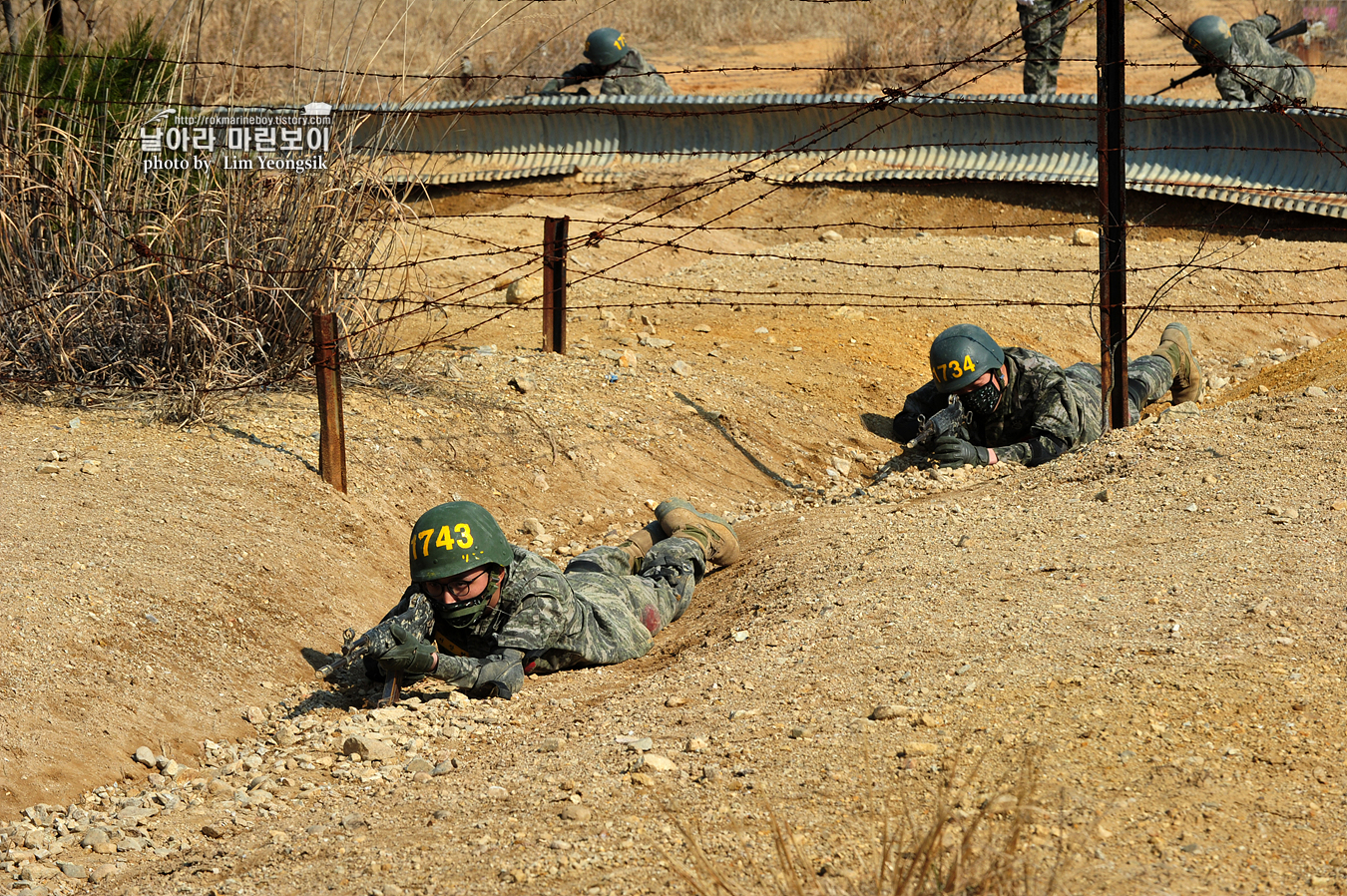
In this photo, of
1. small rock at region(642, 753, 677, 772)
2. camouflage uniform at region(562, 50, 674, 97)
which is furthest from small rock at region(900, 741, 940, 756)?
camouflage uniform at region(562, 50, 674, 97)

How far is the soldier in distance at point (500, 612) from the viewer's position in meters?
4.42

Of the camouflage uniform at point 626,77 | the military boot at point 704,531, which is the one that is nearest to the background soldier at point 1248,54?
the camouflage uniform at point 626,77

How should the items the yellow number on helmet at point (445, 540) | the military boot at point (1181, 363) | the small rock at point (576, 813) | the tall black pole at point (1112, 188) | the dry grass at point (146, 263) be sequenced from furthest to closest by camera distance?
the military boot at point (1181, 363) < the dry grass at point (146, 263) < the tall black pole at point (1112, 188) < the yellow number on helmet at point (445, 540) < the small rock at point (576, 813)

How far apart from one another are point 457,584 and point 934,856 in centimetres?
222

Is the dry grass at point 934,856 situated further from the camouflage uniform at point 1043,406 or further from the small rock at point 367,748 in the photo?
the camouflage uniform at point 1043,406

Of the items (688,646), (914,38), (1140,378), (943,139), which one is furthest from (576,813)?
(914,38)

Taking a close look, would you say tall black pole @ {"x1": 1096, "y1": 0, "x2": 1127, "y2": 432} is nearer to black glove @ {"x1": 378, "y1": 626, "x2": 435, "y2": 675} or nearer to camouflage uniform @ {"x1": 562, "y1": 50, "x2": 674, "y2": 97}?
black glove @ {"x1": 378, "y1": 626, "x2": 435, "y2": 675}

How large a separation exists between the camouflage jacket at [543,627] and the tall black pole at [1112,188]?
114 inches

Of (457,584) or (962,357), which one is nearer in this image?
(457,584)

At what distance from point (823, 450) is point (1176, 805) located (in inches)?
184

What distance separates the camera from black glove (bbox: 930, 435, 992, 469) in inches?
278

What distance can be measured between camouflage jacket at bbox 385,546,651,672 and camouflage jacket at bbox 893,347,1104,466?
302 centimetres

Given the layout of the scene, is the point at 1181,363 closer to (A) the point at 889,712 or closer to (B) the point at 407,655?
(A) the point at 889,712

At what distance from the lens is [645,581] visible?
5.37 m
